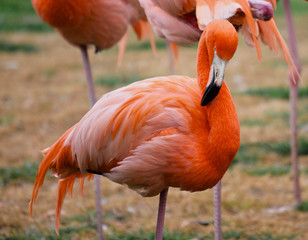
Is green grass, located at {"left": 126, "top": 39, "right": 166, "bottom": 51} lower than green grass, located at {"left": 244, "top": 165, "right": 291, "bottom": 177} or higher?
lower

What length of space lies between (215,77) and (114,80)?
15.1 ft

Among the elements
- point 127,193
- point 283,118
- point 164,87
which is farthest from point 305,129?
point 164,87

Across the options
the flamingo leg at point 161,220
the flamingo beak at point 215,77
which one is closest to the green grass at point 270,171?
the flamingo leg at point 161,220

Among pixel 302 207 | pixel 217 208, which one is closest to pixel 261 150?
pixel 302 207

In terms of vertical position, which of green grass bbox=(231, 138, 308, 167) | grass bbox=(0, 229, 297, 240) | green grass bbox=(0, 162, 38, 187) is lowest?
green grass bbox=(231, 138, 308, 167)

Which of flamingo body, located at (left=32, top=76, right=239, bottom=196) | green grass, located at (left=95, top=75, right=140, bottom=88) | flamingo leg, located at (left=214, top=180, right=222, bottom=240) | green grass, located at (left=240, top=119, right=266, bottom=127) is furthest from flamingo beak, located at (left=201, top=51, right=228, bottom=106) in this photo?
green grass, located at (left=95, top=75, right=140, bottom=88)

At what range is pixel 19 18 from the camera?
9.48 m

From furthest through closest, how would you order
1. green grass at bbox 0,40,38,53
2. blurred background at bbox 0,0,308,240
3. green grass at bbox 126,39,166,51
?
green grass at bbox 126,39,166,51
green grass at bbox 0,40,38,53
blurred background at bbox 0,0,308,240

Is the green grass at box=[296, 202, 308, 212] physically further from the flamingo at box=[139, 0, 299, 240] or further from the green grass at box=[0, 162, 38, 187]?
the green grass at box=[0, 162, 38, 187]

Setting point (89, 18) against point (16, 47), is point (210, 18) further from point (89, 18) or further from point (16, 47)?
point (16, 47)

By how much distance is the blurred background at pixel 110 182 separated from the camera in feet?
10.9

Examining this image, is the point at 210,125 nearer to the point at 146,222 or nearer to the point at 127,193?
the point at 146,222

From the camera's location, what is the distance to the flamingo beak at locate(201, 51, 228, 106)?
6.51 feet

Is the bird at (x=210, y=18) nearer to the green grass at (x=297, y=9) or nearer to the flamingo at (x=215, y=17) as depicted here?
the flamingo at (x=215, y=17)
